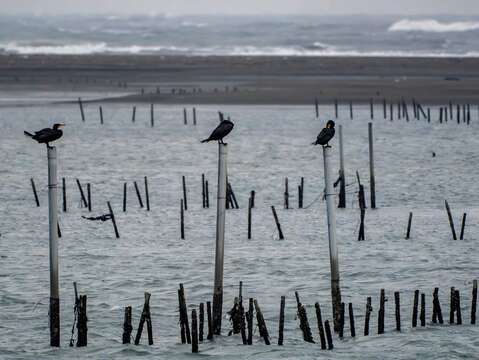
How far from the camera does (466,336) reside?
2084 cm

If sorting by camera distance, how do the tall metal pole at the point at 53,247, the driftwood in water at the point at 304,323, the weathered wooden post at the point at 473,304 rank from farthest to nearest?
the weathered wooden post at the point at 473,304 < the tall metal pole at the point at 53,247 < the driftwood in water at the point at 304,323

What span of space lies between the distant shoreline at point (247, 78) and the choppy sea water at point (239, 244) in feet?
99.7

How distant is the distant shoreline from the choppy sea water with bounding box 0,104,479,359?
99.7 ft

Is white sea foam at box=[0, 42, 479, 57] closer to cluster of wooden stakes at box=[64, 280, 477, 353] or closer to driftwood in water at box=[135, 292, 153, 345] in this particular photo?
cluster of wooden stakes at box=[64, 280, 477, 353]

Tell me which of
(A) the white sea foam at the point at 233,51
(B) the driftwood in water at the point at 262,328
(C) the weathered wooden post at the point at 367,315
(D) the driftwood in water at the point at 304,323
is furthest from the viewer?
(A) the white sea foam at the point at 233,51

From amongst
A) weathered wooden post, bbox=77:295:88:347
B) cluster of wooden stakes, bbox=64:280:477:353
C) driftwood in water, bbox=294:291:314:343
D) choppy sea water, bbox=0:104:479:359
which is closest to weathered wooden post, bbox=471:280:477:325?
cluster of wooden stakes, bbox=64:280:477:353

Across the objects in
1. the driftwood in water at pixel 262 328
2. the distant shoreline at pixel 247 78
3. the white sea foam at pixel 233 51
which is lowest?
the driftwood in water at pixel 262 328

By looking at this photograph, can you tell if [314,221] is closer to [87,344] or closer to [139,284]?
[139,284]

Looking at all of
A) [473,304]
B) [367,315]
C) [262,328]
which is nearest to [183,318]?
[262,328]

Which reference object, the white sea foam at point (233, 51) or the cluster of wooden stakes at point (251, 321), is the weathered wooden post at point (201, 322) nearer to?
the cluster of wooden stakes at point (251, 321)

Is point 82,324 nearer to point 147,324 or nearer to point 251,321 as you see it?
point 147,324

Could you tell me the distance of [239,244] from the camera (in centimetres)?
3048

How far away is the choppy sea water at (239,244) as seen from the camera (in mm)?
21156

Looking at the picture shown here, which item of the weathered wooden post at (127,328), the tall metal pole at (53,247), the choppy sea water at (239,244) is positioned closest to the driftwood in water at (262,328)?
the choppy sea water at (239,244)
